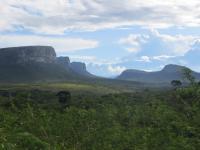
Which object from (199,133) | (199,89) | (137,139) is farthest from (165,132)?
(199,89)

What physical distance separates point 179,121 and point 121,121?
713 cm

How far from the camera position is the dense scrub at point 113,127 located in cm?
2459

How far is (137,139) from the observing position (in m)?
29.1

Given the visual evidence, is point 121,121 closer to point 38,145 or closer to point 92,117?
point 92,117

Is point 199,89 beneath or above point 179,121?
above

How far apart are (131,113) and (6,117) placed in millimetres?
9034

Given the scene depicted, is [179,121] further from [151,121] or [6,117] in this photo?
[6,117]

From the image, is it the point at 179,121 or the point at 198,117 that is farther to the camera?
the point at 179,121

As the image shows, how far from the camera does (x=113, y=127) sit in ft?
99.8

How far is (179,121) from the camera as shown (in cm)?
2581

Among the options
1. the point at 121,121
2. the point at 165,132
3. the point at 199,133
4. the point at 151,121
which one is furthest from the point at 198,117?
the point at 121,121

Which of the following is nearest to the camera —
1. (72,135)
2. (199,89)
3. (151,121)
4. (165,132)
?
(199,89)

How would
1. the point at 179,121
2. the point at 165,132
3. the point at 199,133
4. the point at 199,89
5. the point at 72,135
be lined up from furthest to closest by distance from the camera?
the point at 72,135
the point at 165,132
the point at 179,121
the point at 199,133
the point at 199,89

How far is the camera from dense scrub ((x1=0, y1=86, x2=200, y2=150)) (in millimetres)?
24592
